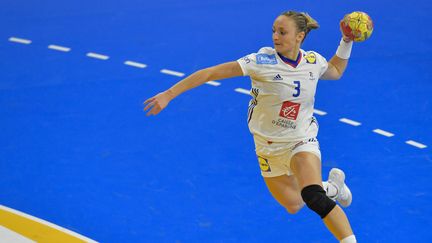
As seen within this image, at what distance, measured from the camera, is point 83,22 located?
17156 mm

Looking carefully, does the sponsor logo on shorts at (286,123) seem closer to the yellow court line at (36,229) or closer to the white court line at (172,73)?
the yellow court line at (36,229)

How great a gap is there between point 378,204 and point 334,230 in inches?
87.5

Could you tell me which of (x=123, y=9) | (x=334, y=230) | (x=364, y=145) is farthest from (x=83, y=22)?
(x=334, y=230)

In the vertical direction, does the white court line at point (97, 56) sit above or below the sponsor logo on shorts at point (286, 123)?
below

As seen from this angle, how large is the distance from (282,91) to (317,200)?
1146 mm

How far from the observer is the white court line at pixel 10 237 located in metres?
9.06

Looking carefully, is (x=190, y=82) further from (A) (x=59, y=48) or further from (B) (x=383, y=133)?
(A) (x=59, y=48)

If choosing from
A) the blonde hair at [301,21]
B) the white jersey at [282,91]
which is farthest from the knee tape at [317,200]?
the blonde hair at [301,21]

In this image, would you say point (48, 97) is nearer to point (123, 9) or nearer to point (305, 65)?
point (123, 9)

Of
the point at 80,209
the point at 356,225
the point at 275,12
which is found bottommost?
the point at 80,209

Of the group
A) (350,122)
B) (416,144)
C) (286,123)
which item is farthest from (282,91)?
(350,122)

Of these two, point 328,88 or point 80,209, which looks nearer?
point 80,209

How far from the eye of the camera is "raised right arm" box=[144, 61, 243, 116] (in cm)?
797

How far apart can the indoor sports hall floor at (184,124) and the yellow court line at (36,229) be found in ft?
0.43
